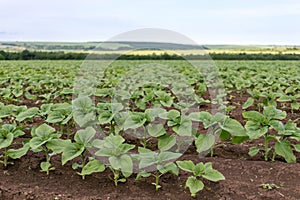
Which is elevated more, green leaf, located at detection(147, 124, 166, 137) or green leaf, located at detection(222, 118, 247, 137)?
green leaf, located at detection(222, 118, 247, 137)

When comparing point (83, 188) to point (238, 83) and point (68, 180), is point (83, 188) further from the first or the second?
point (238, 83)

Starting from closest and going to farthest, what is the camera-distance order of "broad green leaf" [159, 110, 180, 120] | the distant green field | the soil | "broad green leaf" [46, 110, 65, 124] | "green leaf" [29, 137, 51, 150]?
1. the soil
2. "green leaf" [29, 137, 51, 150]
3. "broad green leaf" [159, 110, 180, 120]
4. "broad green leaf" [46, 110, 65, 124]
5. the distant green field

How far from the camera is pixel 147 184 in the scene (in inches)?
108

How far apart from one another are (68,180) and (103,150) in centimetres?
49

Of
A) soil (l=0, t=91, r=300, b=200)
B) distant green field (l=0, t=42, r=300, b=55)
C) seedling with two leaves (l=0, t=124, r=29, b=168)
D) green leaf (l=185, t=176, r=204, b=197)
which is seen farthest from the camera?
distant green field (l=0, t=42, r=300, b=55)

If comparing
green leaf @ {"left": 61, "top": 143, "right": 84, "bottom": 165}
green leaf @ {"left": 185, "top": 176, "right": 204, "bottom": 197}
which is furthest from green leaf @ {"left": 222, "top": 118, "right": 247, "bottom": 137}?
green leaf @ {"left": 61, "top": 143, "right": 84, "bottom": 165}

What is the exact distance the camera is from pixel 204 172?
252 cm

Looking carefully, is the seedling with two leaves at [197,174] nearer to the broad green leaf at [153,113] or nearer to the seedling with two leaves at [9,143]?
the broad green leaf at [153,113]

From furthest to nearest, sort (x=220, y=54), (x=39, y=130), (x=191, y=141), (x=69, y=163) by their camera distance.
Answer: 1. (x=220, y=54)
2. (x=191, y=141)
3. (x=69, y=163)
4. (x=39, y=130)

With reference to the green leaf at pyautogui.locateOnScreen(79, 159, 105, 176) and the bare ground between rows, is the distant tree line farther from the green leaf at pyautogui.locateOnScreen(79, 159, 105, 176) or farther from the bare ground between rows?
the green leaf at pyautogui.locateOnScreen(79, 159, 105, 176)

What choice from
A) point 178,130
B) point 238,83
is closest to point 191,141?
point 178,130

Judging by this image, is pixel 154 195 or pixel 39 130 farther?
pixel 39 130

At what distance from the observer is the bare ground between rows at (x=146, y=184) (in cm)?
258

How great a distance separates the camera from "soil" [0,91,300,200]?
2.58m
